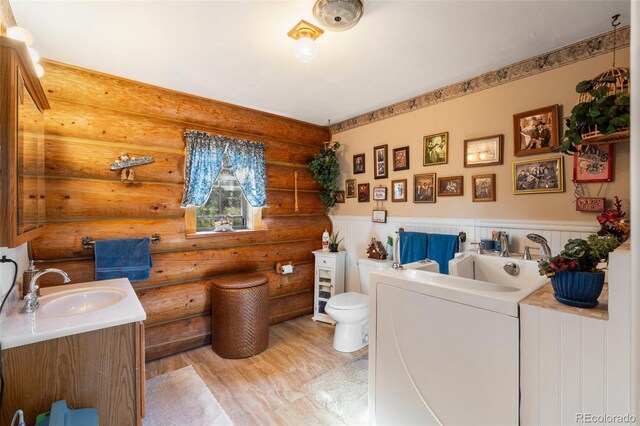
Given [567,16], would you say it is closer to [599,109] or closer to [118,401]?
[599,109]

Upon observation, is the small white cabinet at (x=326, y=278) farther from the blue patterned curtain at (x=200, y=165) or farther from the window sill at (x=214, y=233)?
the blue patterned curtain at (x=200, y=165)

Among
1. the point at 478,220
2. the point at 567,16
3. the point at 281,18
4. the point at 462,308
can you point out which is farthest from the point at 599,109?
the point at 281,18

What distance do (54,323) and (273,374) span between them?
5.22 feet

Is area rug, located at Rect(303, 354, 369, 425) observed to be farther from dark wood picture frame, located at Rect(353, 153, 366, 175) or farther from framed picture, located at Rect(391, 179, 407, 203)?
dark wood picture frame, located at Rect(353, 153, 366, 175)

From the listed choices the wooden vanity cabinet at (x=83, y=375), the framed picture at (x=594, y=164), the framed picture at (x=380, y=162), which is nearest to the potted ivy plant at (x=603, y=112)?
the framed picture at (x=594, y=164)

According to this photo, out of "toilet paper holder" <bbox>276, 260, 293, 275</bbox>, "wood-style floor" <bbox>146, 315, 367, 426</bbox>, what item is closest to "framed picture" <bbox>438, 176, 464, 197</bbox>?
"wood-style floor" <bbox>146, 315, 367, 426</bbox>

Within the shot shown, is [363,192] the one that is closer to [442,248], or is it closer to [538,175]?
[442,248]

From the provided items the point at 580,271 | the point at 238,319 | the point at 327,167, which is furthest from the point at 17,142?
the point at 327,167

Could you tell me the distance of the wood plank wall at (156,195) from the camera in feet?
7.39

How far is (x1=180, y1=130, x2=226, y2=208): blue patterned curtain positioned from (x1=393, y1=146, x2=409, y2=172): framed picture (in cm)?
182

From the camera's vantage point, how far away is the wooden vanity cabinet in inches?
50.6

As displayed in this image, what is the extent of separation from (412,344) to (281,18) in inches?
79.5

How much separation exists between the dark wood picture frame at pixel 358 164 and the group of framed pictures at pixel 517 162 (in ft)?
0.97

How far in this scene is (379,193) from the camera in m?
3.32
